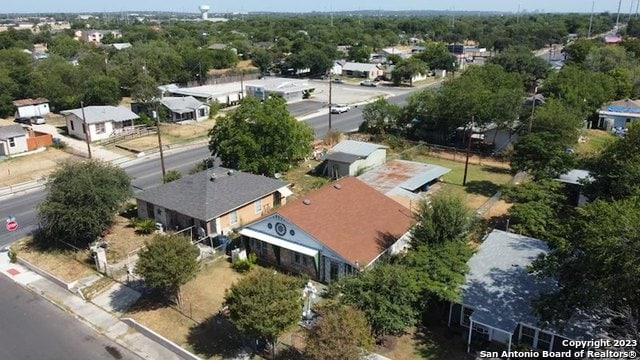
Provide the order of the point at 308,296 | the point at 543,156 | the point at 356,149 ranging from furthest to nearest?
the point at 356,149, the point at 543,156, the point at 308,296

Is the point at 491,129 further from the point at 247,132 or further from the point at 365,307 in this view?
the point at 365,307

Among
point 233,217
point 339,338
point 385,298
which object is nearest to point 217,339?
point 339,338

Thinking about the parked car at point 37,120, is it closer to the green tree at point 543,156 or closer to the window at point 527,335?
the green tree at point 543,156

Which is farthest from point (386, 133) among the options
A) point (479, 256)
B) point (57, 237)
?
point (57, 237)

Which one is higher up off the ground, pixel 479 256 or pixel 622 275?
pixel 622 275

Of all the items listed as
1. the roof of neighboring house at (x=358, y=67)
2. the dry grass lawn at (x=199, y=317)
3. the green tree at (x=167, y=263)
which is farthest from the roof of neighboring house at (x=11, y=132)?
the roof of neighboring house at (x=358, y=67)

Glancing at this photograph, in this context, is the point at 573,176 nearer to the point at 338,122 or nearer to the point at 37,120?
the point at 338,122

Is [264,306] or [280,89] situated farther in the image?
[280,89]
